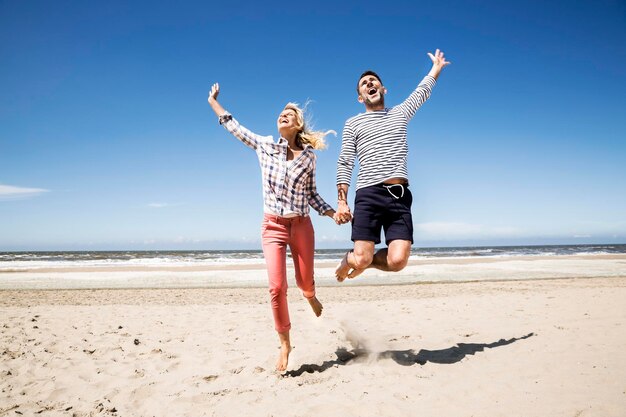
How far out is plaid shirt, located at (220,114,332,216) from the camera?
3.83 meters

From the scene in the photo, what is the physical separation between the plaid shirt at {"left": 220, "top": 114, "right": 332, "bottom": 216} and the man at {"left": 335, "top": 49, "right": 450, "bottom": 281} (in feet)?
1.24

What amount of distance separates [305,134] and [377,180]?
2.97ft

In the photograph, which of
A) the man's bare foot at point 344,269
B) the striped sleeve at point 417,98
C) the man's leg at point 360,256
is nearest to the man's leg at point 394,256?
the man's leg at point 360,256

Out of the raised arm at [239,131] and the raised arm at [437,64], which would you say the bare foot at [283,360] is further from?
the raised arm at [437,64]

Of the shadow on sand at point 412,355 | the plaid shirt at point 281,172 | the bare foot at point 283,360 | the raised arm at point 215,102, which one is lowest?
the shadow on sand at point 412,355

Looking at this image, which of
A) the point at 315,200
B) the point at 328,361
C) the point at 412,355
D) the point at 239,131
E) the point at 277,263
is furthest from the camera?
the point at 412,355

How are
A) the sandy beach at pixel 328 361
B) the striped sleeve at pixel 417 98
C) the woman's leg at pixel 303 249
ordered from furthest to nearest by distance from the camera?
the striped sleeve at pixel 417 98, the woman's leg at pixel 303 249, the sandy beach at pixel 328 361

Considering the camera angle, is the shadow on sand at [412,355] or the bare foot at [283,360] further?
the shadow on sand at [412,355]

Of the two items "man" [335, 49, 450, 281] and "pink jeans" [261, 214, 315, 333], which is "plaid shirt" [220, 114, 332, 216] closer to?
"pink jeans" [261, 214, 315, 333]

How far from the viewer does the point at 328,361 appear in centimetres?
426

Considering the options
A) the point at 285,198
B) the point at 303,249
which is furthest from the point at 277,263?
the point at 285,198

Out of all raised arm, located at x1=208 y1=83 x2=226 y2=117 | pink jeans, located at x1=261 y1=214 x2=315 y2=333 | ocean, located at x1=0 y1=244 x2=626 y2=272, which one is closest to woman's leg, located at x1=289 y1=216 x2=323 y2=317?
pink jeans, located at x1=261 y1=214 x2=315 y2=333

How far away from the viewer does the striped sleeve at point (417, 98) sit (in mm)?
4195

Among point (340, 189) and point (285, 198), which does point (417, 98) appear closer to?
point (340, 189)
